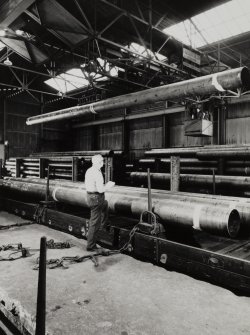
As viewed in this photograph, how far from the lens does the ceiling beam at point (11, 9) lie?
5.14 metres

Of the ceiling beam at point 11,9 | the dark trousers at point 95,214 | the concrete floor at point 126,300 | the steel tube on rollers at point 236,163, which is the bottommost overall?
the concrete floor at point 126,300

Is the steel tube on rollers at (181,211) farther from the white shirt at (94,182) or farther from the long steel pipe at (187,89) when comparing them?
the long steel pipe at (187,89)

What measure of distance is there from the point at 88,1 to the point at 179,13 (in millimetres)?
2648

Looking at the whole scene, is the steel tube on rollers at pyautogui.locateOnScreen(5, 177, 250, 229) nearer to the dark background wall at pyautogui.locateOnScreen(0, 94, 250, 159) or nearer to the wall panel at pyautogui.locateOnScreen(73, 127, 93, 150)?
the dark background wall at pyautogui.locateOnScreen(0, 94, 250, 159)

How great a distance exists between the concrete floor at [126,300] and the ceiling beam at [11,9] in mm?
4518

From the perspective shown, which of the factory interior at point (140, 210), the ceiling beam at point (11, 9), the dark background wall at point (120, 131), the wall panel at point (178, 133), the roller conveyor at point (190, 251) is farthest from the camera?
the wall panel at point (178, 133)

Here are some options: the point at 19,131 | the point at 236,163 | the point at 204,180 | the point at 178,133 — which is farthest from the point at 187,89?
the point at 19,131

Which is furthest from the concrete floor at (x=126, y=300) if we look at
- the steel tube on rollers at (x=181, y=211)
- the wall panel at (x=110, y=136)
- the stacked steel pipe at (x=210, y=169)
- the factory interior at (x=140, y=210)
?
the wall panel at (x=110, y=136)

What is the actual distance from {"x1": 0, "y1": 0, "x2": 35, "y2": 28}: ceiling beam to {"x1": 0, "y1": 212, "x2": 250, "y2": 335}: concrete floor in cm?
452

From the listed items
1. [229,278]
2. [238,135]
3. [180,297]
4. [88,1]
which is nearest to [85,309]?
[180,297]

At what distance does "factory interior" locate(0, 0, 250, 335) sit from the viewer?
116 inches

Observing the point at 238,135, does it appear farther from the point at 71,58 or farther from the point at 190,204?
the point at 190,204

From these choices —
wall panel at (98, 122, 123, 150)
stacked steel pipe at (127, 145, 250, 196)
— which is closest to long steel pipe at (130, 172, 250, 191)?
stacked steel pipe at (127, 145, 250, 196)

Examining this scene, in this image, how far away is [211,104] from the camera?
960cm
